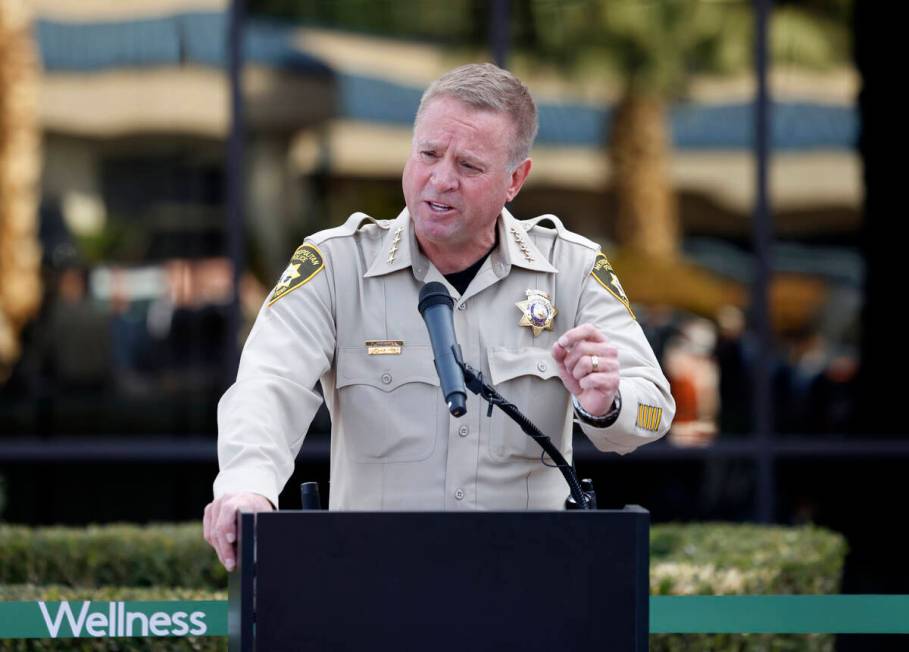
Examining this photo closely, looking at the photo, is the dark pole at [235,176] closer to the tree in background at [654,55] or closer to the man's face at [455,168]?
the tree in background at [654,55]

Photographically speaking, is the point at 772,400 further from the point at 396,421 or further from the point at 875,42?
the point at 396,421

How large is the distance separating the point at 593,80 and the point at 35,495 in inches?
161

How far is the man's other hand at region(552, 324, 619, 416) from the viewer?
9.85 feet

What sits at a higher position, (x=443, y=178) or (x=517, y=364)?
(x=443, y=178)

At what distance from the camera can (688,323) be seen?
9266 millimetres

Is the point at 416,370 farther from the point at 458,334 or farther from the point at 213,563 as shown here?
the point at 213,563

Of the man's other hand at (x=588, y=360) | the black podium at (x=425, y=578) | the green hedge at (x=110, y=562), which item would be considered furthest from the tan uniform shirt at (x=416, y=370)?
the green hedge at (x=110, y=562)

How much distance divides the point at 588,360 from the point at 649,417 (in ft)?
1.12

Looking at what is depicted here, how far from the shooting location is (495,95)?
334cm

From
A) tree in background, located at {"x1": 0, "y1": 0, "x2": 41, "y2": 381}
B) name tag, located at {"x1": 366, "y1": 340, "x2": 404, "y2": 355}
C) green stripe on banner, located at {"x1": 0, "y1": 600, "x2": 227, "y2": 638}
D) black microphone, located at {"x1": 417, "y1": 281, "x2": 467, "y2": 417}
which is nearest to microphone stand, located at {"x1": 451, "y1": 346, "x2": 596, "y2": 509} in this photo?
black microphone, located at {"x1": 417, "y1": 281, "x2": 467, "y2": 417}

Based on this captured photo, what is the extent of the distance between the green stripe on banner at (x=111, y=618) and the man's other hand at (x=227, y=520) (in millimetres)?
1445

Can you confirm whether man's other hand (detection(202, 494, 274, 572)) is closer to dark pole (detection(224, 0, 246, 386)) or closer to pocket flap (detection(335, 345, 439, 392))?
pocket flap (detection(335, 345, 439, 392))

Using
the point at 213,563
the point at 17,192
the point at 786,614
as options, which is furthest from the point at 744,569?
the point at 17,192

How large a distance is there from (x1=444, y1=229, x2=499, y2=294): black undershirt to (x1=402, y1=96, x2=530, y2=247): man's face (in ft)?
0.48
